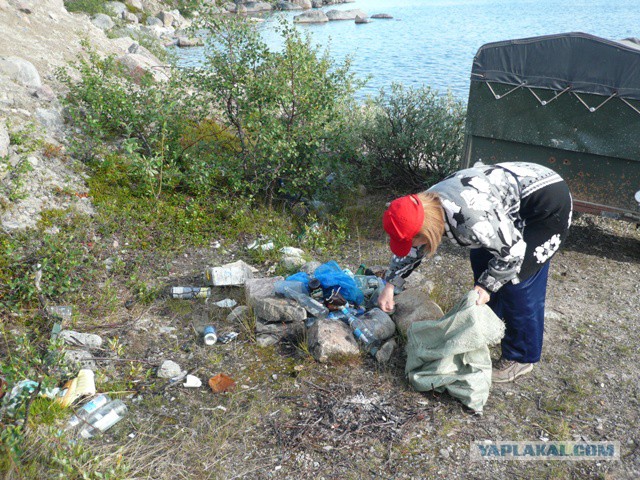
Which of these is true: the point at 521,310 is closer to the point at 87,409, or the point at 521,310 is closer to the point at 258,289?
the point at 258,289

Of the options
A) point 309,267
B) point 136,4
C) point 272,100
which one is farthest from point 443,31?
point 309,267

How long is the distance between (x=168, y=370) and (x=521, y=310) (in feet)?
8.35

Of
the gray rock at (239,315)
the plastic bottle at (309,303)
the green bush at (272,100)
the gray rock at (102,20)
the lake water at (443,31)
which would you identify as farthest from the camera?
the lake water at (443,31)

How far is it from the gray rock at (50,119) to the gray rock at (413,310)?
5128 mm

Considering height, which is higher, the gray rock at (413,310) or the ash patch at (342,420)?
the gray rock at (413,310)

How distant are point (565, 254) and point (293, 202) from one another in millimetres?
3264

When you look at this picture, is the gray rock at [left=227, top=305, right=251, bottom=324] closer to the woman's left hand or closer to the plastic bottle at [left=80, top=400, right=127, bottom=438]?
the plastic bottle at [left=80, top=400, right=127, bottom=438]

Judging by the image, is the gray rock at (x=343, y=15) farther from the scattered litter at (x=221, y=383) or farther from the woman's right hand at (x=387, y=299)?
the scattered litter at (x=221, y=383)

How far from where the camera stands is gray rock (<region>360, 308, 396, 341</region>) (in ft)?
14.0

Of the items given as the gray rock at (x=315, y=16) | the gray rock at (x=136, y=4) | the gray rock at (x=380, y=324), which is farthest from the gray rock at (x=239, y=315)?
the gray rock at (x=315, y=16)

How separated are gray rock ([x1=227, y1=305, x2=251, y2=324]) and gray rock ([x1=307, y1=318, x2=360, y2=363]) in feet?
2.10

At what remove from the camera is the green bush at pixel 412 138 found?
7348 mm

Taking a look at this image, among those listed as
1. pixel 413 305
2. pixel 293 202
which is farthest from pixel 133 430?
pixel 293 202

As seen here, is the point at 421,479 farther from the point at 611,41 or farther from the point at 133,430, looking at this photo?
the point at 611,41
